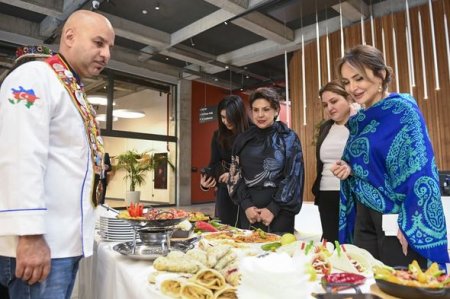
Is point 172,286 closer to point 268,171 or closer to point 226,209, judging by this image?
point 268,171

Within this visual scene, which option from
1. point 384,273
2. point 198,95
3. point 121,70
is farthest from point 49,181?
point 198,95

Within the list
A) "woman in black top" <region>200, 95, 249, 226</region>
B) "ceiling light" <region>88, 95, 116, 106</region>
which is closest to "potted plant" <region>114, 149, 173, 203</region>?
"ceiling light" <region>88, 95, 116, 106</region>

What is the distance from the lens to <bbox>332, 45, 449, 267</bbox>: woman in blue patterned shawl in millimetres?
1257

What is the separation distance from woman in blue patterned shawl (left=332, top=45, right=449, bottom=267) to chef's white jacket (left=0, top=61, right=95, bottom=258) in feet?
3.57

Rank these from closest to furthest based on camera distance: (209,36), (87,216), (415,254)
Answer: (87,216) → (415,254) → (209,36)

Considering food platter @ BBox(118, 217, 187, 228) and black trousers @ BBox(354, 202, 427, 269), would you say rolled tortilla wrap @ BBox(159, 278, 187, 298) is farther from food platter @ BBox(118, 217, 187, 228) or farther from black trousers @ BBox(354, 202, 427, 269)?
black trousers @ BBox(354, 202, 427, 269)

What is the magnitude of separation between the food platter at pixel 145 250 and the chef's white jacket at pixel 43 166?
0.52 ft

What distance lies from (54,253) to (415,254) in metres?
1.30

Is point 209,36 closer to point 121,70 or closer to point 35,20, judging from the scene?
point 121,70

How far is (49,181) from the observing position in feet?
3.51

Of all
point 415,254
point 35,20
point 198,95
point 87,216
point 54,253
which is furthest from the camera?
point 198,95

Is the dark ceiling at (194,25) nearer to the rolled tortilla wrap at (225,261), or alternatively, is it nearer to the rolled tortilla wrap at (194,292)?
the rolled tortilla wrap at (225,261)

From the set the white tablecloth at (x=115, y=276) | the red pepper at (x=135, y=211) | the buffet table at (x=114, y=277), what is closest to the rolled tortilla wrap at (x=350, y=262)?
the buffet table at (x=114, y=277)

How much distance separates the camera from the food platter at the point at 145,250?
1222 mm
